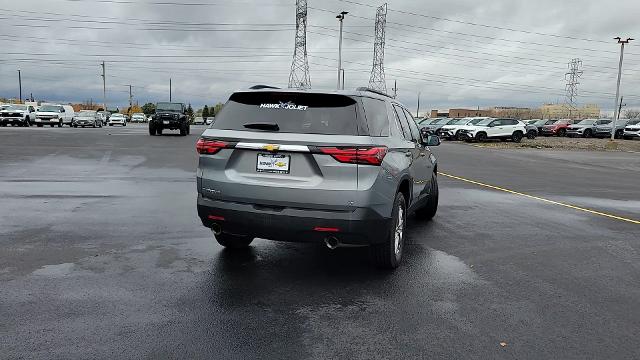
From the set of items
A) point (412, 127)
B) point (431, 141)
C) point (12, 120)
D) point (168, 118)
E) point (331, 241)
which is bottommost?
point (12, 120)

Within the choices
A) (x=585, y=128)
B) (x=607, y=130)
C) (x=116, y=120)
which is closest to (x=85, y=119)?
(x=116, y=120)

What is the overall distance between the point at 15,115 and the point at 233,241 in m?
46.1

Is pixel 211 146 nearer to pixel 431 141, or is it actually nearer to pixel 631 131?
pixel 431 141

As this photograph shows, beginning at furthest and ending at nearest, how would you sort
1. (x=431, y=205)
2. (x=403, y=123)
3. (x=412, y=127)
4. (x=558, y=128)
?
1. (x=558, y=128)
2. (x=431, y=205)
3. (x=412, y=127)
4. (x=403, y=123)

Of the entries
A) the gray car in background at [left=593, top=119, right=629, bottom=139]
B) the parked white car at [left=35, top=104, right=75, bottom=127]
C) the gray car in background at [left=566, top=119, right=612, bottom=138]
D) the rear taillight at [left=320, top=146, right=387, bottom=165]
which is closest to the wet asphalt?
the rear taillight at [left=320, top=146, right=387, bottom=165]

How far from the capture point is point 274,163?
481cm

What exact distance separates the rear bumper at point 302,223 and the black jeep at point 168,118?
3119 centimetres

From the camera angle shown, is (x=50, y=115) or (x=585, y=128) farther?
(x=585, y=128)

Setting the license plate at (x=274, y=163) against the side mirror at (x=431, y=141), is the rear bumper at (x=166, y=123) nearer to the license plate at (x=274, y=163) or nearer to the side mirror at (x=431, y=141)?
the side mirror at (x=431, y=141)

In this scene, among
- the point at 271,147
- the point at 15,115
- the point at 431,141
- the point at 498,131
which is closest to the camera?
the point at 271,147

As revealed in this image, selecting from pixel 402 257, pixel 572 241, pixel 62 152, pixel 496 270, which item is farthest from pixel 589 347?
pixel 62 152

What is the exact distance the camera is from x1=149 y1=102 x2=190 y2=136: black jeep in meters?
34.4

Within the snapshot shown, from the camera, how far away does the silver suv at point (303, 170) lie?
469 centimetres

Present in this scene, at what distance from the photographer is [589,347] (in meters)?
3.65
